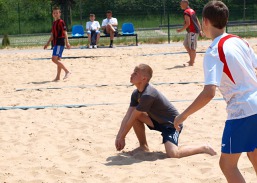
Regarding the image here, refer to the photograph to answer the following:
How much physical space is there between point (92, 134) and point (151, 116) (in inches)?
48.3

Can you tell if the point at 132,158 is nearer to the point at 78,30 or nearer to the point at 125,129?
the point at 125,129

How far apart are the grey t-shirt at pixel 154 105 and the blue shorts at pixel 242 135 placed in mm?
1944

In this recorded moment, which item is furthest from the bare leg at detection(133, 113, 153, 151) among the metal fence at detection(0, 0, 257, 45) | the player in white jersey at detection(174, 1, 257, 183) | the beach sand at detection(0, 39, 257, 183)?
the metal fence at detection(0, 0, 257, 45)

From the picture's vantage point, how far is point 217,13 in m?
3.67

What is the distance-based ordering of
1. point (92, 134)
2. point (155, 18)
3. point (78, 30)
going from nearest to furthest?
point (92, 134) < point (78, 30) < point (155, 18)

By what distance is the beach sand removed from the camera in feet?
16.9

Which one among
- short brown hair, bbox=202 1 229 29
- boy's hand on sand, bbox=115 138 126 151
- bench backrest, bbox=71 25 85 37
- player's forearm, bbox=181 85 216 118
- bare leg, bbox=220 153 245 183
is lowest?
bench backrest, bbox=71 25 85 37

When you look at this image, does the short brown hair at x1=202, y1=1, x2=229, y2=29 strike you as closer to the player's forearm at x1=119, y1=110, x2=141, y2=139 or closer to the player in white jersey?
the player in white jersey

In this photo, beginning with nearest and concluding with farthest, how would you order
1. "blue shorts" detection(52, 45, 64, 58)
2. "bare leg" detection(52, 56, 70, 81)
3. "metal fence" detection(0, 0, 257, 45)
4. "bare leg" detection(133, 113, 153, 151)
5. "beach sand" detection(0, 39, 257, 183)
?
"beach sand" detection(0, 39, 257, 183)
"bare leg" detection(133, 113, 153, 151)
"bare leg" detection(52, 56, 70, 81)
"blue shorts" detection(52, 45, 64, 58)
"metal fence" detection(0, 0, 257, 45)

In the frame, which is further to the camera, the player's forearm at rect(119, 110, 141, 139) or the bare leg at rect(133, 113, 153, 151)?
the bare leg at rect(133, 113, 153, 151)

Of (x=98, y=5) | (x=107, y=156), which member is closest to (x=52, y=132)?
(x=107, y=156)

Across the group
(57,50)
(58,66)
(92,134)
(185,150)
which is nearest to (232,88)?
(185,150)

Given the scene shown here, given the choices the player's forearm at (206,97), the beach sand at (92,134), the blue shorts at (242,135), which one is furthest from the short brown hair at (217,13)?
the beach sand at (92,134)

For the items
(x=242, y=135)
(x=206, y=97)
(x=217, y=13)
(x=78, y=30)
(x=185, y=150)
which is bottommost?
(x=78, y=30)
